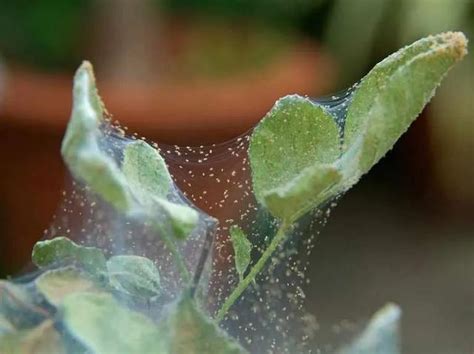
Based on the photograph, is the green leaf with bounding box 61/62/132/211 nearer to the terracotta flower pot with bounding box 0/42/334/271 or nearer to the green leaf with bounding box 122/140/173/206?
the green leaf with bounding box 122/140/173/206

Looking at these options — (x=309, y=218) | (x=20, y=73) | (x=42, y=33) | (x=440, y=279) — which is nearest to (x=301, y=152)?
(x=309, y=218)

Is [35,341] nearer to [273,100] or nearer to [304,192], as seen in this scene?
[304,192]

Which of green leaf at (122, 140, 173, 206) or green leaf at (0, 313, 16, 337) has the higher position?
green leaf at (122, 140, 173, 206)

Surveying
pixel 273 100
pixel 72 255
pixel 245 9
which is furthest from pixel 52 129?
pixel 72 255

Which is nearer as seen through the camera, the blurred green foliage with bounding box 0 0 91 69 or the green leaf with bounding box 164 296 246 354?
the green leaf with bounding box 164 296 246 354

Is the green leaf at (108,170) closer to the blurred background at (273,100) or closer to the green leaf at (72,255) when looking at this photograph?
the green leaf at (72,255)

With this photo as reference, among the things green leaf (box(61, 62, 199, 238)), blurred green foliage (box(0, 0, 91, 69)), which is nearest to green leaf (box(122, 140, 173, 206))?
green leaf (box(61, 62, 199, 238))

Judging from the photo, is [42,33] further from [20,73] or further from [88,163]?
[88,163]
